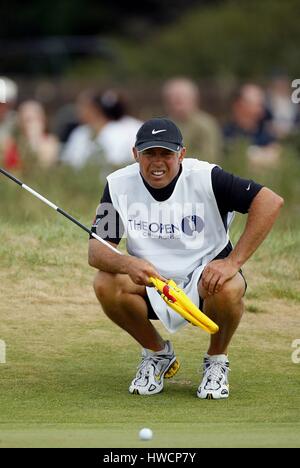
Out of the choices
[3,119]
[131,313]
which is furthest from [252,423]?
[3,119]

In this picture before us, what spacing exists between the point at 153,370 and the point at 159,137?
4.83 feet

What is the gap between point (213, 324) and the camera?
7.47m

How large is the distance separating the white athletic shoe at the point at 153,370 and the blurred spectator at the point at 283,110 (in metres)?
12.0

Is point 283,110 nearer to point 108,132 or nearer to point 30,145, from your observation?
point 108,132

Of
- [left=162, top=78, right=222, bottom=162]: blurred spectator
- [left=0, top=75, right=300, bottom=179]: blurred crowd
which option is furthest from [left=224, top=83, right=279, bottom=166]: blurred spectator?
[left=162, top=78, right=222, bottom=162]: blurred spectator

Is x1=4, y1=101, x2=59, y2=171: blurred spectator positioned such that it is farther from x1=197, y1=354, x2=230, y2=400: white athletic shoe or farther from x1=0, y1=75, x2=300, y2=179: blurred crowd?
x1=197, y1=354, x2=230, y2=400: white athletic shoe

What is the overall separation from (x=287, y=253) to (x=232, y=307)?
346cm

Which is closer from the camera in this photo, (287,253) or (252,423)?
(252,423)

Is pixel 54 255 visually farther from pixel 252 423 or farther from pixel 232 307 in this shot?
pixel 252 423

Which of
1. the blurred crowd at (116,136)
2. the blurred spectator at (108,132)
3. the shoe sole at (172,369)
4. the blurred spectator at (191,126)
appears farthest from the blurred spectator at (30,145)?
the shoe sole at (172,369)

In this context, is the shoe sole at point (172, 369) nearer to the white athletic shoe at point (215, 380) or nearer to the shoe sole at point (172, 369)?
the shoe sole at point (172, 369)

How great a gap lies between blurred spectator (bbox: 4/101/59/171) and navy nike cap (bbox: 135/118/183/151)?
8050 mm

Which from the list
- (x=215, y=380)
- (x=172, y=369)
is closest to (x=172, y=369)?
(x=172, y=369)

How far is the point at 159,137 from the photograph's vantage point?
7688mm
